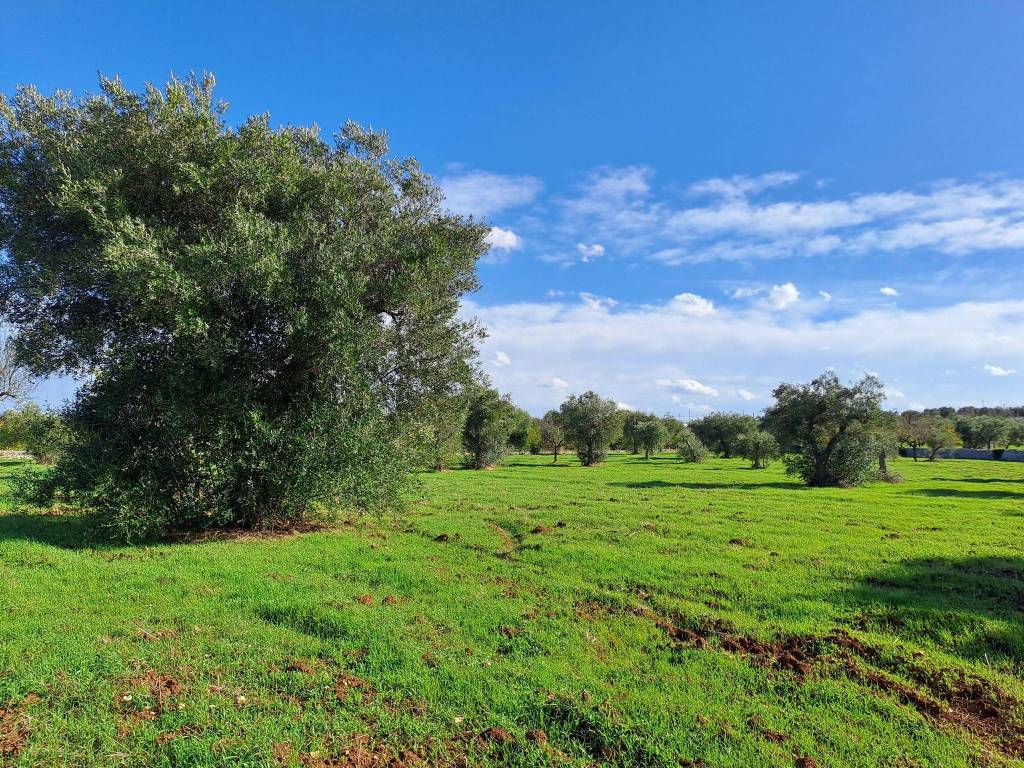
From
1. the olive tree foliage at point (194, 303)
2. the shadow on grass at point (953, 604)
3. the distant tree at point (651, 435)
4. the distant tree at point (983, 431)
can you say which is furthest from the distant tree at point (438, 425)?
the distant tree at point (983, 431)

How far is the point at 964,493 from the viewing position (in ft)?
108

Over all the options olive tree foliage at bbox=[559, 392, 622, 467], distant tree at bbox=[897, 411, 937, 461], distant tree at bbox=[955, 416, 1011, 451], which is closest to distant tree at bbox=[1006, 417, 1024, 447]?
distant tree at bbox=[955, 416, 1011, 451]

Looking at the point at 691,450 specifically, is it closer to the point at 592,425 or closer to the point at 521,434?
the point at 592,425

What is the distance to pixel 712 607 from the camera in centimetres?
898

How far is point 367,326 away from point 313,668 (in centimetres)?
1084

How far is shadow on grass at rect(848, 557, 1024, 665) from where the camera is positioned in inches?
300

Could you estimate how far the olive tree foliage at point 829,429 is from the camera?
37.1 metres

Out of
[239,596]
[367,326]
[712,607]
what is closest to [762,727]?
[712,607]

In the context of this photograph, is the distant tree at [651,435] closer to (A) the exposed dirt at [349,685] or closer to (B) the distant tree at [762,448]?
(B) the distant tree at [762,448]

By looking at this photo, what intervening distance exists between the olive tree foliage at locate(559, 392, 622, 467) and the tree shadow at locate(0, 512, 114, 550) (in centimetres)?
5579

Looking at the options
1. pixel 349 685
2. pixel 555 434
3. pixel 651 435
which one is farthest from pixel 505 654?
pixel 651 435

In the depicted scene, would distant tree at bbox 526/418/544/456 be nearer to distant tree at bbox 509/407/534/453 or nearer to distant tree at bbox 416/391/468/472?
distant tree at bbox 509/407/534/453

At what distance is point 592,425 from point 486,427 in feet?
59.4

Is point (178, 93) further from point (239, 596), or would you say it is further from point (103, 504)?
point (239, 596)
